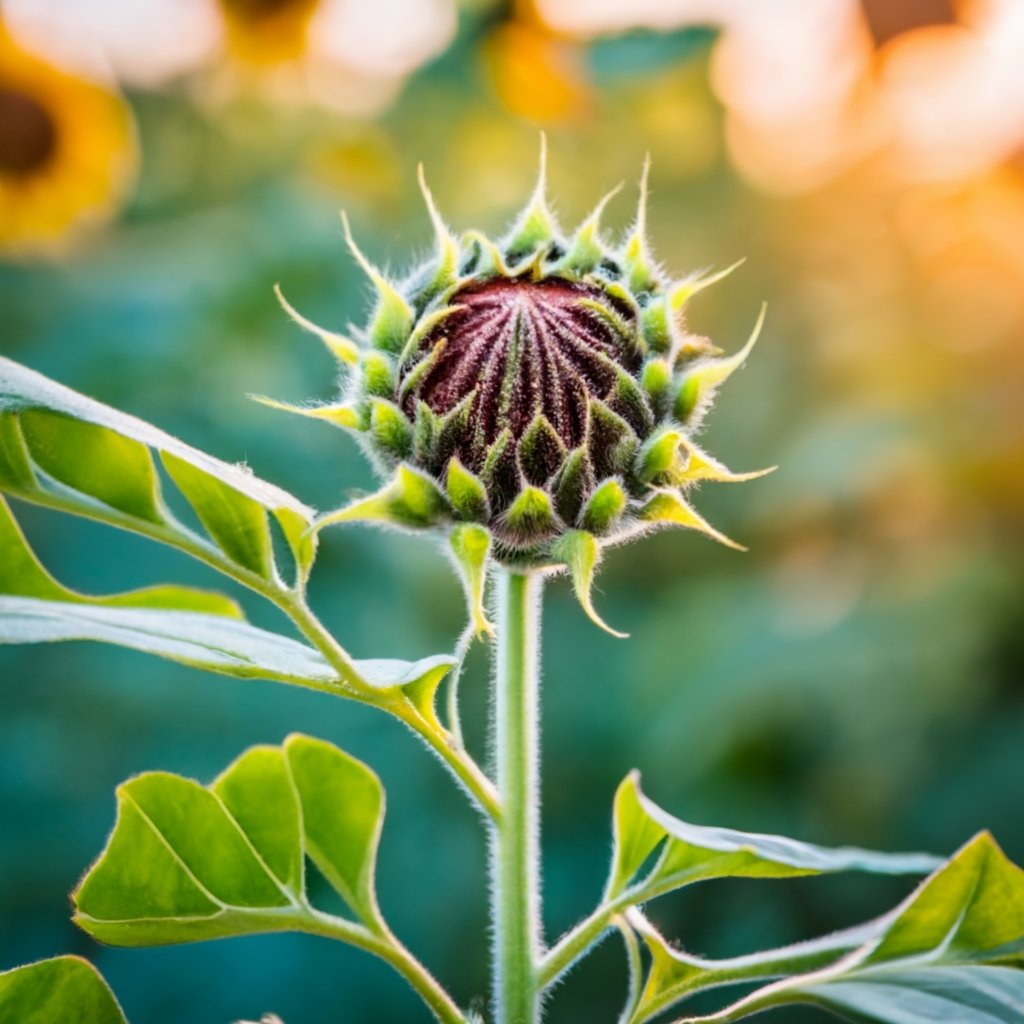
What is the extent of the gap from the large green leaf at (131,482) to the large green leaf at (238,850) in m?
0.16

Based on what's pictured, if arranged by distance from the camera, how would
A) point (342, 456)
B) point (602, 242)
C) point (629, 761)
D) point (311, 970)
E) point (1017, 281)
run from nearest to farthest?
1. point (602, 242)
2. point (311, 970)
3. point (629, 761)
4. point (342, 456)
5. point (1017, 281)

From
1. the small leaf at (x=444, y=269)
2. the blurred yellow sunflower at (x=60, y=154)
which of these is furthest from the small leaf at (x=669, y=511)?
the blurred yellow sunflower at (x=60, y=154)

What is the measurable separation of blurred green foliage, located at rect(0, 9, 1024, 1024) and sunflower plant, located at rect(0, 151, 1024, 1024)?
3.89 feet

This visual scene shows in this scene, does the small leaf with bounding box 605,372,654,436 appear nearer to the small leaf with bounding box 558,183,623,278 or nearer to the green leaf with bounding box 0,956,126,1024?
the small leaf with bounding box 558,183,623,278

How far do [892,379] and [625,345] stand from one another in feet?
5.58

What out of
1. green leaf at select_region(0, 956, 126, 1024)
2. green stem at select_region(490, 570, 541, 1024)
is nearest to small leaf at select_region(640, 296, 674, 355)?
green stem at select_region(490, 570, 541, 1024)

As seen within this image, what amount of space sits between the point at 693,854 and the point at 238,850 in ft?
0.97

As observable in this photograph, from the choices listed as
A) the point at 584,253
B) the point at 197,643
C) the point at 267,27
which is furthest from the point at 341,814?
the point at 267,27

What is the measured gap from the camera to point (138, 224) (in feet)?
9.96

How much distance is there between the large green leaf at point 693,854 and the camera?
84 cm

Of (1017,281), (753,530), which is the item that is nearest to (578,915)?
(753,530)

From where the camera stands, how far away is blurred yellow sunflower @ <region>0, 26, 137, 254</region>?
9.30ft

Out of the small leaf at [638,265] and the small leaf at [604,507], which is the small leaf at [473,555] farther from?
the small leaf at [638,265]

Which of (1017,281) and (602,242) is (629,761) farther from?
(602,242)
